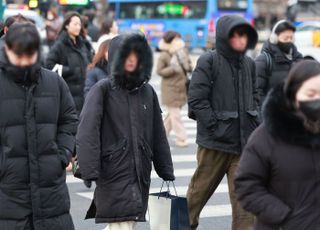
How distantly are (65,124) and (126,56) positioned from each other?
0.60m

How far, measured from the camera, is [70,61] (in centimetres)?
955

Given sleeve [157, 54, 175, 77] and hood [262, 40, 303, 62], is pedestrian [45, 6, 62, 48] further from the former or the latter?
hood [262, 40, 303, 62]

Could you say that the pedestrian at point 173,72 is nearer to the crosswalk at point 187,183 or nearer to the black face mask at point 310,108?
the crosswalk at point 187,183

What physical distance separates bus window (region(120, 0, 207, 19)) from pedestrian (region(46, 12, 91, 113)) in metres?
28.5

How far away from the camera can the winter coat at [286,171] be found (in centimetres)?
375

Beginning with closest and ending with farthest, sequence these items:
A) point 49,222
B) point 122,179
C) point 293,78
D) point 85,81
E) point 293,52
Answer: point 293,78
point 49,222
point 122,179
point 293,52
point 85,81

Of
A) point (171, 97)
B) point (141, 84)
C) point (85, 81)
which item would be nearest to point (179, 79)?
point (171, 97)

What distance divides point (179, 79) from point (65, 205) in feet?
25.2

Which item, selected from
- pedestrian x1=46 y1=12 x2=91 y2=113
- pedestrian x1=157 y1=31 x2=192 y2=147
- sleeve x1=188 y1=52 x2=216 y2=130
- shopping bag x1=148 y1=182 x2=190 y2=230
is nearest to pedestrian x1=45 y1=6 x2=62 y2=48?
pedestrian x1=157 y1=31 x2=192 y2=147

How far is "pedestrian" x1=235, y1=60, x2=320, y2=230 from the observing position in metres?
3.74

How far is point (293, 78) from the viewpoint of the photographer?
373 cm

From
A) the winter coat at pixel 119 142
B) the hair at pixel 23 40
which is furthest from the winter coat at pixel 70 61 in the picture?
the hair at pixel 23 40

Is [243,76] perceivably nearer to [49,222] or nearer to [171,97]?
[49,222]

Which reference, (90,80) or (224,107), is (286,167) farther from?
(90,80)
